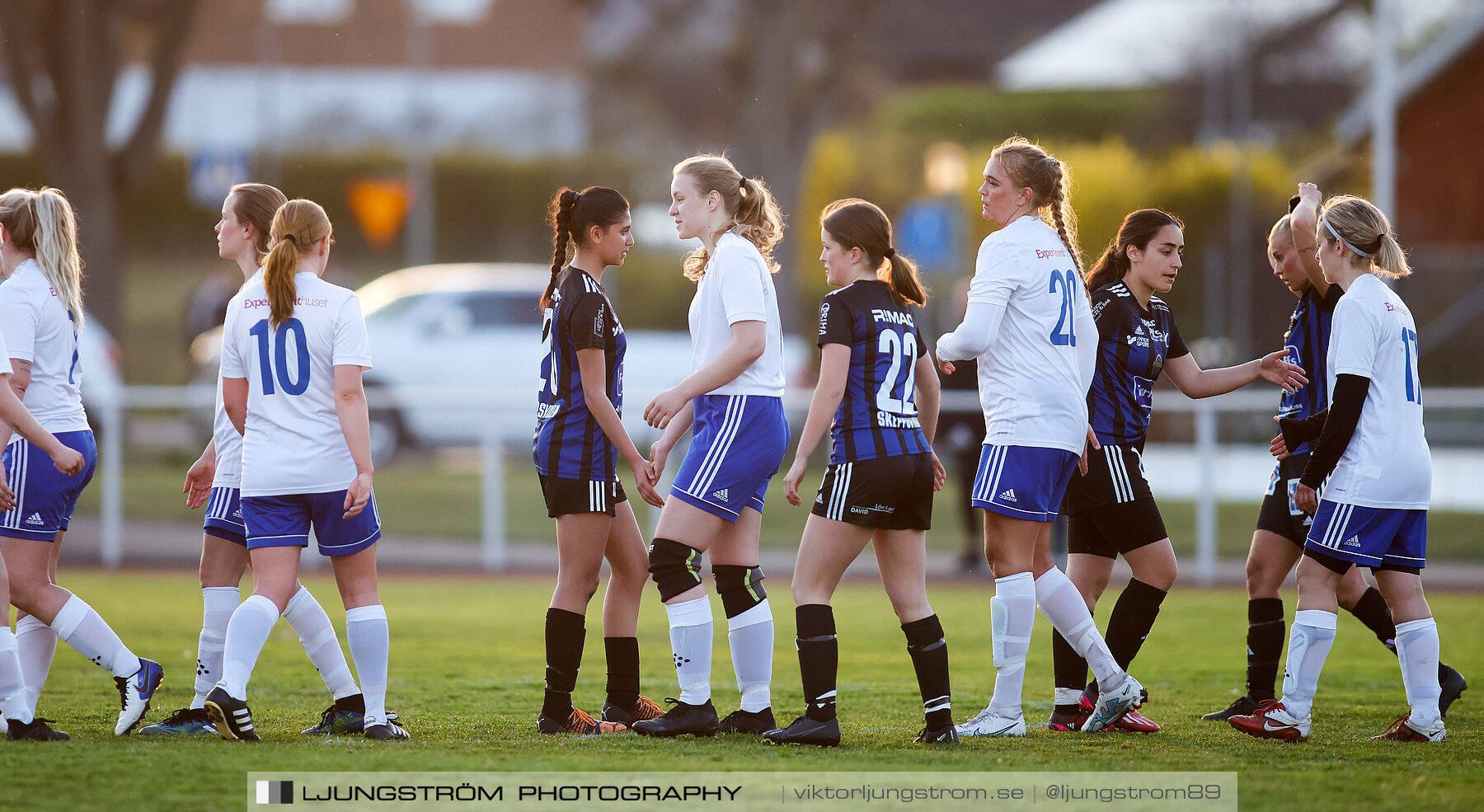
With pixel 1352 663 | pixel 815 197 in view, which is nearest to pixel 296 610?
pixel 1352 663

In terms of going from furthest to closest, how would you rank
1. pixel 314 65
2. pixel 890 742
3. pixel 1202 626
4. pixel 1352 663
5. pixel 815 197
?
pixel 314 65 < pixel 815 197 < pixel 1202 626 < pixel 1352 663 < pixel 890 742

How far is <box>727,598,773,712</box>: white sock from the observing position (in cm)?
498

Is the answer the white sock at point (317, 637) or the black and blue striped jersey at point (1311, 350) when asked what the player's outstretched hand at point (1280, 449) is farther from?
the white sock at point (317, 637)

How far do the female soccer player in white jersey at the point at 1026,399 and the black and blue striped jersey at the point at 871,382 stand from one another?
0.54ft

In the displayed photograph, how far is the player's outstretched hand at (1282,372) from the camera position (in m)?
5.36

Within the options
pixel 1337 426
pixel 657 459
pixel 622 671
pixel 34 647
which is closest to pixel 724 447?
pixel 657 459

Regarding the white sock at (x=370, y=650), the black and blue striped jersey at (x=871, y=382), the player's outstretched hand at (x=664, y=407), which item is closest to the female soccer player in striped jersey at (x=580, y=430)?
the player's outstretched hand at (x=664, y=407)

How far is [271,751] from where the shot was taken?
179 inches

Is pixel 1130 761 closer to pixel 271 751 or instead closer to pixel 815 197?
pixel 271 751

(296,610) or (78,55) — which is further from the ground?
(78,55)

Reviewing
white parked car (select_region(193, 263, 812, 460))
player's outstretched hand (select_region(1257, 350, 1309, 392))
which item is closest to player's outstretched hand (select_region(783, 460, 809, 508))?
player's outstretched hand (select_region(1257, 350, 1309, 392))

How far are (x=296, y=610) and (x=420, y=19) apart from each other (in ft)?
106

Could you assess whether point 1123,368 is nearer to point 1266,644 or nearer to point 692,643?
point 1266,644

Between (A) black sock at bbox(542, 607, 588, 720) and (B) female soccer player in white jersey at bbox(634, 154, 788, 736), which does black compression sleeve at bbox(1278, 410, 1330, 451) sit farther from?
(A) black sock at bbox(542, 607, 588, 720)
